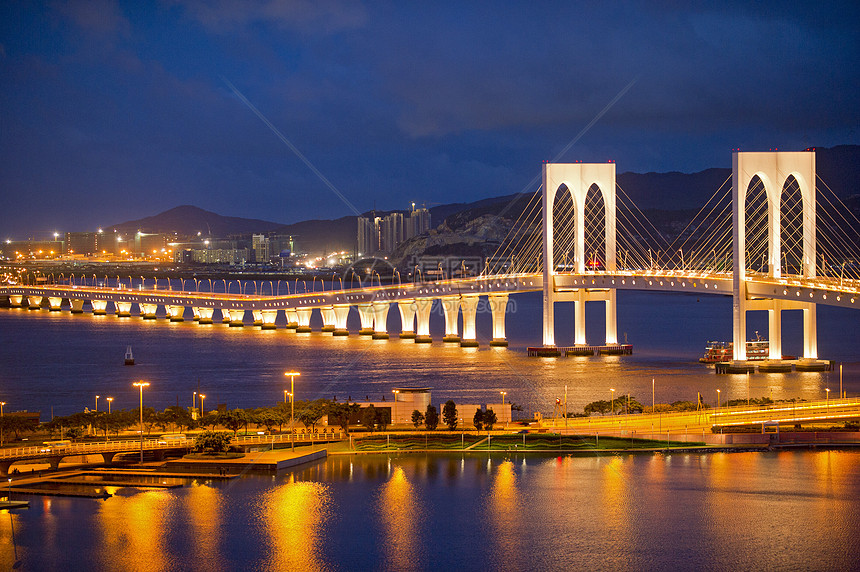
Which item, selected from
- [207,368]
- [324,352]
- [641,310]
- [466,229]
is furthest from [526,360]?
Answer: [466,229]

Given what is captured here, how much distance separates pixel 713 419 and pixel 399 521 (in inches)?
312

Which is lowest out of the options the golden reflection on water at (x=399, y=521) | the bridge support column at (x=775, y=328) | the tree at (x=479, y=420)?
the golden reflection on water at (x=399, y=521)

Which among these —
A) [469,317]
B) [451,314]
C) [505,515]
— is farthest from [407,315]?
[505,515]

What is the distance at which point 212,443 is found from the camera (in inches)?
720

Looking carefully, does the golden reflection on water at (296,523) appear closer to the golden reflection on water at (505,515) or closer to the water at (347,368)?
the golden reflection on water at (505,515)

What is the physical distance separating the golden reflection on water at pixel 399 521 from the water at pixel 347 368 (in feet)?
24.2

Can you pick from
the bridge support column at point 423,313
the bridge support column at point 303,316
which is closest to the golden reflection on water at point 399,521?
Result: the bridge support column at point 423,313

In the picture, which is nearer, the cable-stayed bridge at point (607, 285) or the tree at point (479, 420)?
the tree at point (479, 420)

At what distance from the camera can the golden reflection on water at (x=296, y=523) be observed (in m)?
13.5

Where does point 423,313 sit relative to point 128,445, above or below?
above

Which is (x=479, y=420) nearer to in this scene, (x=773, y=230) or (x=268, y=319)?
(x=773, y=230)

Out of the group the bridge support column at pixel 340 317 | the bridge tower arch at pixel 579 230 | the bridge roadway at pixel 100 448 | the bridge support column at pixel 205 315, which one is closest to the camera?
the bridge roadway at pixel 100 448

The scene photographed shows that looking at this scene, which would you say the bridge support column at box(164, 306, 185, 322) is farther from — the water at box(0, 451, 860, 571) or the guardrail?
the water at box(0, 451, 860, 571)

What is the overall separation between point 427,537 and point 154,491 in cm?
431
